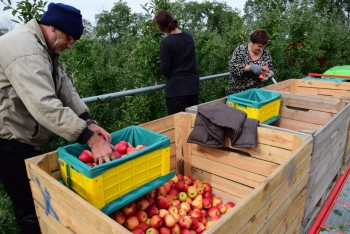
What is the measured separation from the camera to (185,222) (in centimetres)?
203

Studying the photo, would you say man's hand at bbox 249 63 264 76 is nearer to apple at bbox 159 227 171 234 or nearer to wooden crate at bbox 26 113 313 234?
wooden crate at bbox 26 113 313 234

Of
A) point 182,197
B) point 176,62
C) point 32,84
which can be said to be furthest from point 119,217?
point 176,62

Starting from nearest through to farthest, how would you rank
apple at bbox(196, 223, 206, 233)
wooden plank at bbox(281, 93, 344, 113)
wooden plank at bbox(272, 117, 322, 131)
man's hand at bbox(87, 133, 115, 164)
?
man's hand at bbox(87, 133, 115, 164)
apple at bbox(196, 223, 206, 233)
wooden plank at bbox(281, 93, 344, 113)
wooden plank at bbox(272, 117, 322, 131)

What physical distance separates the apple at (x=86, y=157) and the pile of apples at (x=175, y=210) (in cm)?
50

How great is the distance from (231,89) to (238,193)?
1883mm

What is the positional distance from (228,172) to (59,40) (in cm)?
173

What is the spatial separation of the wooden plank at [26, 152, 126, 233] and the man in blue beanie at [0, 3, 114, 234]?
236 mm

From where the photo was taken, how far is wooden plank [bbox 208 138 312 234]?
4.06 feet

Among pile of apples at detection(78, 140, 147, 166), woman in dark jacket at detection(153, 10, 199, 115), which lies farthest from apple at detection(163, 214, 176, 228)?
woman in dark jacket at detection(153, 10, 199, 115)

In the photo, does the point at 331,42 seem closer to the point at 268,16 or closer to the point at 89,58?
the point at 268,16

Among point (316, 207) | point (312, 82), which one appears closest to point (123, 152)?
point (316, 207)

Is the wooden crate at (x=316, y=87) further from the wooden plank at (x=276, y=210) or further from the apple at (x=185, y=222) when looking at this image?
the apple at (x=185, y=222)

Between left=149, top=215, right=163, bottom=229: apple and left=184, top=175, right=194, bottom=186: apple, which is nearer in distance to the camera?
left=149, top=215, right=163, bottom=229: apple

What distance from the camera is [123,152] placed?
1.80 metres
